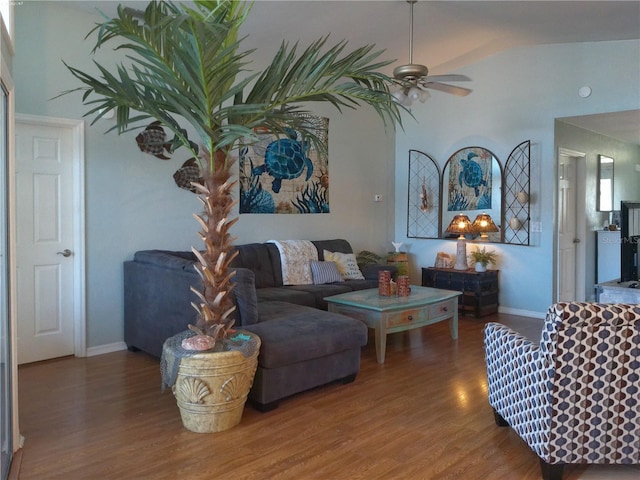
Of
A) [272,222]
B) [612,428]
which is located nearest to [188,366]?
[612,428]

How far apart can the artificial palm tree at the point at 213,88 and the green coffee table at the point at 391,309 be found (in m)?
1.51

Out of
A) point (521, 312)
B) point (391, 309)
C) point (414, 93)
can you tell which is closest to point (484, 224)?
point (521, 312)

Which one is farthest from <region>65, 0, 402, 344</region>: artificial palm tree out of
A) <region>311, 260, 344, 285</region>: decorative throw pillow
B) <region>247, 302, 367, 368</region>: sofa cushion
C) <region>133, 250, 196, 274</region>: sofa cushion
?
<region>311, 260, 344, 285</region>: decorative throw pillow

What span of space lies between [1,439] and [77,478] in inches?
14.7

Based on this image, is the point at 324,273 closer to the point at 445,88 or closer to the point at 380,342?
the point at 380,342

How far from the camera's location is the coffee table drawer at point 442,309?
4.59 metres

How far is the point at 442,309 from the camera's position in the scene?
15.5ft

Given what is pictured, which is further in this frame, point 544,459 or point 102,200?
point 102,200

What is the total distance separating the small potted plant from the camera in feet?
20.3

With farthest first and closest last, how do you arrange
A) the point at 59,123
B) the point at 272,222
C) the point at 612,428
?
the point at 272,222
the point at 59,123
the point at 612,428

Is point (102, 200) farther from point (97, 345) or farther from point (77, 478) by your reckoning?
point (77, 478)

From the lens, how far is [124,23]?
2521 mm

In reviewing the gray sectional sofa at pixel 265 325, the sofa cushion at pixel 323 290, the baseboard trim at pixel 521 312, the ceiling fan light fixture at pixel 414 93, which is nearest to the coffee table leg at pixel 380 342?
the gray sectional sofa at pixel 265 325

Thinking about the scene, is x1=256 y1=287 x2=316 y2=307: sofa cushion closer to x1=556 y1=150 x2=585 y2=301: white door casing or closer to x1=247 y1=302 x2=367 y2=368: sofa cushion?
x1=247 y1=302 x2=367 y2=368: sofa cushion
